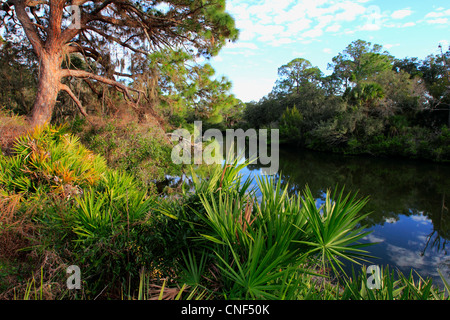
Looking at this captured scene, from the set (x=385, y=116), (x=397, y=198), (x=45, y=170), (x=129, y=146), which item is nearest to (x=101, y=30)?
(x=129, y=146)

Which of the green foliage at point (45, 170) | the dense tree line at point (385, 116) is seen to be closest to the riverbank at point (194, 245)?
the green foliage at point (45, 170)

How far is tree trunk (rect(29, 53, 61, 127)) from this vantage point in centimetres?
737

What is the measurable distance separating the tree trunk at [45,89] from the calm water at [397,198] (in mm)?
6517

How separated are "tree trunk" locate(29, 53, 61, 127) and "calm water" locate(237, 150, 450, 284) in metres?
6.52

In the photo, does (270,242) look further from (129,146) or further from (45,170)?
(129,146)

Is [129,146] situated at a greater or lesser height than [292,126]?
lesser

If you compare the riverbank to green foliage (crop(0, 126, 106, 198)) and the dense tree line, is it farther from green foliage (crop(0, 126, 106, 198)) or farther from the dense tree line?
the dense tree line

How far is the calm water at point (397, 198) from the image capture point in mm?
6992

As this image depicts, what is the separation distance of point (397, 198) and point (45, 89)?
15494mm

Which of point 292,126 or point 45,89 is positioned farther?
point 292,126

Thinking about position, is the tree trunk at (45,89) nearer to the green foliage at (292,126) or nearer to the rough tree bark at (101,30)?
the rough tree bark at (101,30)

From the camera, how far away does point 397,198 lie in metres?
12.4

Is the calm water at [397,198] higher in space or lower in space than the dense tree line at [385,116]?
lower

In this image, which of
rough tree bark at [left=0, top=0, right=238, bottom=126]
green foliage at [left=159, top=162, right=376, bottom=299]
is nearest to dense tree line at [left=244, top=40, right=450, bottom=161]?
rough tree bark at [left=0, top=0, right=238, bottom=126]
